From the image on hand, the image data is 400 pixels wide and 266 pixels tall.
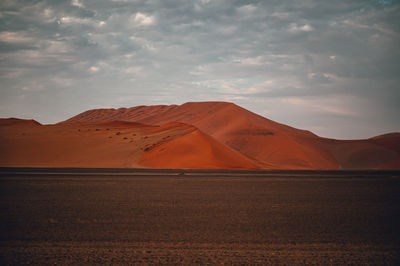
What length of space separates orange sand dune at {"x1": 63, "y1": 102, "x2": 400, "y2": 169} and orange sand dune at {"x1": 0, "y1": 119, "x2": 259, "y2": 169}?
2088 cm

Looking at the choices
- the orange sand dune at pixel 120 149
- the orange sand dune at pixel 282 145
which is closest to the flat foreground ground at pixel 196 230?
the orange sand dune at pixel 120 149

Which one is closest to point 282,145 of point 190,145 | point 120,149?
point 190,145

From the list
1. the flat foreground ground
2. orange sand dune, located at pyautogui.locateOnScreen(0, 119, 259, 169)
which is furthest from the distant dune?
the flat foreground ground

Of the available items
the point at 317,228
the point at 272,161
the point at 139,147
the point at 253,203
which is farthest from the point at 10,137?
the point at 317,228

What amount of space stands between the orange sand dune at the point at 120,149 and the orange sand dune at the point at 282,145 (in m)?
20.9

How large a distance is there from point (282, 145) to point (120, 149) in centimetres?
4601

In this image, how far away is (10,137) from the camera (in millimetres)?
64625

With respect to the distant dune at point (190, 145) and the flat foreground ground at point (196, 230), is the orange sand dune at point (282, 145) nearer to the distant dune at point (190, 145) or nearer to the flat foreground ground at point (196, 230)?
the distant dune at point (190, 145)

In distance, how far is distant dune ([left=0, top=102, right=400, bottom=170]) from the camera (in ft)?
163

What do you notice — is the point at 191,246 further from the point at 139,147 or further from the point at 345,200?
the point at 139,147

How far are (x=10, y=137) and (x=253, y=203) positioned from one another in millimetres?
65119

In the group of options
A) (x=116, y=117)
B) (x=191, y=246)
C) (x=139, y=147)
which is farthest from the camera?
(x=116, y=117)

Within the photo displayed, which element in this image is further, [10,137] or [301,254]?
[10,137]

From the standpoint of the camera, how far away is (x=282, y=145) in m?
84.8
